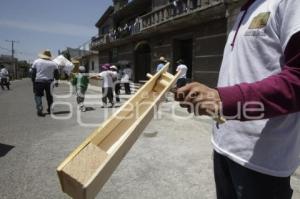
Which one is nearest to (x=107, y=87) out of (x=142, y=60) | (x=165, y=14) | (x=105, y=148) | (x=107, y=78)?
(x=107, y=78)

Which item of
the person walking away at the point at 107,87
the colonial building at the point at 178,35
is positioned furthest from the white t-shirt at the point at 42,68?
the colonial building at the point at 178,35

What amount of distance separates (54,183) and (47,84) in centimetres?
593

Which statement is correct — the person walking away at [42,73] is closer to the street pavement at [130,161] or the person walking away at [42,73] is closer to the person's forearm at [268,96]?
the street pavement at [130,161]

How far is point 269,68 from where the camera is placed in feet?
4.46

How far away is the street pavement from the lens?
12.0ft

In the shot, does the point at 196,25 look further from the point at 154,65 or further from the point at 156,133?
the point at 156,133

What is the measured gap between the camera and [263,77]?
1378mm

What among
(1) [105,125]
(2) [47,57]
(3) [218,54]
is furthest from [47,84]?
(1) [105,125]

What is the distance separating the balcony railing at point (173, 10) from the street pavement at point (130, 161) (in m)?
7.75

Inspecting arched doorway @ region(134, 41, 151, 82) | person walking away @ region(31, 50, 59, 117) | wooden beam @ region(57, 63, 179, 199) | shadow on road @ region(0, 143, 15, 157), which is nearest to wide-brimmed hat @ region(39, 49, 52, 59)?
person walking away @ region(31, 50, 59, 117)

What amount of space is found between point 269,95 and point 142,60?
878 inches

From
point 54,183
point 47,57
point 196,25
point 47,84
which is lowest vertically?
point 54,183

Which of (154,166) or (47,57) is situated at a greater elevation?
(47,57)

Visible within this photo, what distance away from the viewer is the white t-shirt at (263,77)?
1.32 metres
